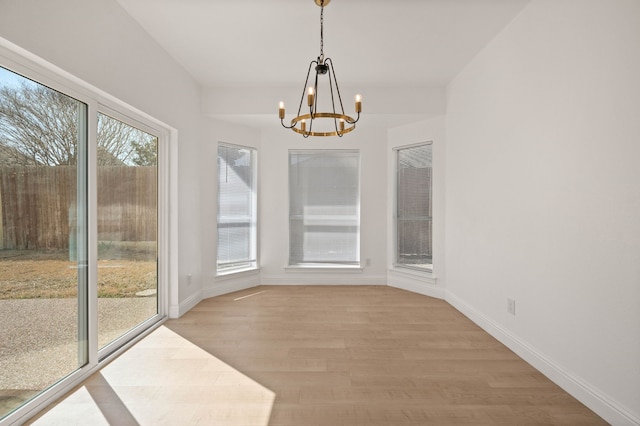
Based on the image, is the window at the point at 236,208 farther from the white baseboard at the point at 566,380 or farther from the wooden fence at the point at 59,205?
the white baseboard at the point at 566,380

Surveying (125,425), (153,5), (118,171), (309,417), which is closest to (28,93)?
(118,171)

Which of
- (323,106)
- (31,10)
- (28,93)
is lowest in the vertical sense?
(28,93)

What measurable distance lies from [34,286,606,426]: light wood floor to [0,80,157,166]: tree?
153 centimetres

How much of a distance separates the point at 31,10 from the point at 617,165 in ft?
10.9

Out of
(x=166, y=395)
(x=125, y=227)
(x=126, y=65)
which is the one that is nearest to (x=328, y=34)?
(x=126, y=65)

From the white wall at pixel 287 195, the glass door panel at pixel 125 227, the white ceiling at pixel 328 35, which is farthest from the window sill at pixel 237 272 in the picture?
the white ceiling at pixel 328 35

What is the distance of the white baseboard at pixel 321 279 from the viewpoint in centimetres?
514

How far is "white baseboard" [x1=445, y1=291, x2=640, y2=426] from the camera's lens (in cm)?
187

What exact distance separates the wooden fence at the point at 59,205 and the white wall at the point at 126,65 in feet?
1.92

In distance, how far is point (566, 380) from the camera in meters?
2.25

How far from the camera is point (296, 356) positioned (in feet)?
9.00

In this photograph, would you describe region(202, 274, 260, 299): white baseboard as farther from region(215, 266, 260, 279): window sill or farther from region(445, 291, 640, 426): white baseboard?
region(445, 291, 640, 426): white baseboard

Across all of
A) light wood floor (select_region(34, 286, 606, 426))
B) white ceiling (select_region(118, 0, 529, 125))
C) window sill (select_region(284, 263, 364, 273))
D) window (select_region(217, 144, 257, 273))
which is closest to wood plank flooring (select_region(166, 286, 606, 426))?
light wood floor (select_region(34, 286, 606, 426))

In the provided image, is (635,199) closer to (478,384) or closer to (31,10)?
(478,384)
